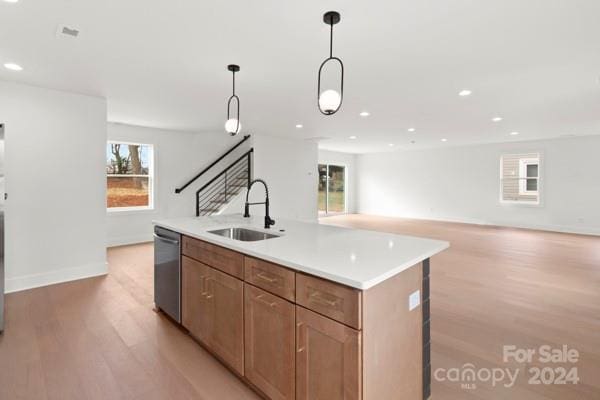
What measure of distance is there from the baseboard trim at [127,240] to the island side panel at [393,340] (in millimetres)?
6015

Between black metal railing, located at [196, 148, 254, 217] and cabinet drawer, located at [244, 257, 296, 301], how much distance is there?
484cm

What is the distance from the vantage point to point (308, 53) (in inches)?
107

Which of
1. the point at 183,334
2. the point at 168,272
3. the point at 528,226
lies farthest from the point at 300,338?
the point at 528,226

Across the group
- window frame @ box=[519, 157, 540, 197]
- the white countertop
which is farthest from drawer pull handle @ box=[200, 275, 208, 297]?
window frame @ box=[519, 157, 540, 197]

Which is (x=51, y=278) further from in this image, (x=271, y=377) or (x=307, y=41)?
(x=307, y=41)

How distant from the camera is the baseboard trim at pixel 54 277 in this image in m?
3.47

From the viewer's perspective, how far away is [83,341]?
243 cm

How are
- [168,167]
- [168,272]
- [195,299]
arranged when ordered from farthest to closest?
[168,167] < [168,272] < [195,299]

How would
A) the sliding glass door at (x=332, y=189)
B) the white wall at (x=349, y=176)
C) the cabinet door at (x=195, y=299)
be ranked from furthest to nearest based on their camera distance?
the white wall at (x=349, y=176), the sliding glass door at (x=332, y=189), the cabinet door at (x=195, y=299)

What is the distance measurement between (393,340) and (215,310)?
1.24 m

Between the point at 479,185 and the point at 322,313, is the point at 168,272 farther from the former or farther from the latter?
the point at 479,185

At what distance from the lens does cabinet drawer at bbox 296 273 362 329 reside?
1.28m

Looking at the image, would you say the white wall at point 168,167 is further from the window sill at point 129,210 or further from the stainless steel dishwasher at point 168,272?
the stainless steel dishwasher at point 168,272

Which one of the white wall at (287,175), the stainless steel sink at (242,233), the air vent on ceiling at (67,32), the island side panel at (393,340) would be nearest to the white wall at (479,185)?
the white wall at (287,175)
